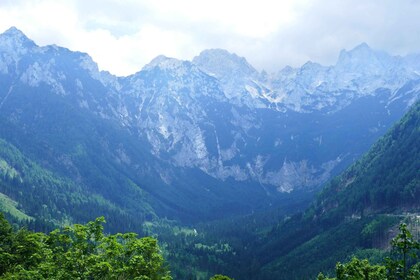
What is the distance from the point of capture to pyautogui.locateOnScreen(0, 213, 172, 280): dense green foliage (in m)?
58.3

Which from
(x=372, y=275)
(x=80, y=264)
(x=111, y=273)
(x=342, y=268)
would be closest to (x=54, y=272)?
(x=80, y=264)

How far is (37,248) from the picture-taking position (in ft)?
237

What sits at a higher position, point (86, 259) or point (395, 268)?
point (86, 259)

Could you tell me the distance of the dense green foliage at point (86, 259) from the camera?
58312 millimetres

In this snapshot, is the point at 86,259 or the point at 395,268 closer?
the point at 395,268

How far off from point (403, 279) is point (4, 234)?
64552mm

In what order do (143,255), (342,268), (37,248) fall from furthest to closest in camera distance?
(37,248)
(143,255)
(342,268)

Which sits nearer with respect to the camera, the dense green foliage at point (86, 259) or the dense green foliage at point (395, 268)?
the dense green foliage at point (395, 268)

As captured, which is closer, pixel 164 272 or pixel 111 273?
pixel 111 273

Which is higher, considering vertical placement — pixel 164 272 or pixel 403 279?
pixel 164 272

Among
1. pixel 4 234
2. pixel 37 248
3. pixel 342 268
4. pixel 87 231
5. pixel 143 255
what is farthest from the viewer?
pixel 4 234

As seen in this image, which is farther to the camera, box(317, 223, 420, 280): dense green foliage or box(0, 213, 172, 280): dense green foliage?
box(0, 213, 172, 280): dense green foliage

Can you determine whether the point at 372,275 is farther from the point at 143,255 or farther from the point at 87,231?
the point at 87,231

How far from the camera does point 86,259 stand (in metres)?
60.6
